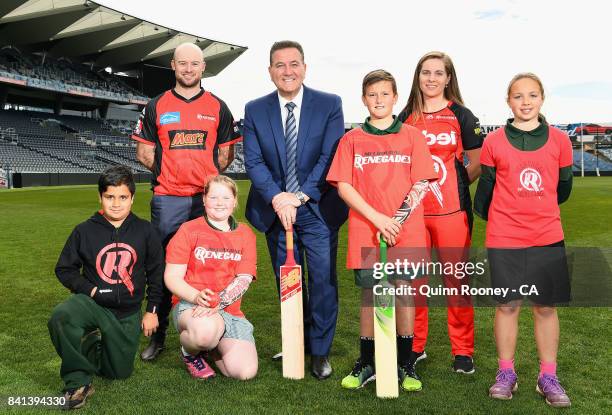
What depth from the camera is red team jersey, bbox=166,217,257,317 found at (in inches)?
146

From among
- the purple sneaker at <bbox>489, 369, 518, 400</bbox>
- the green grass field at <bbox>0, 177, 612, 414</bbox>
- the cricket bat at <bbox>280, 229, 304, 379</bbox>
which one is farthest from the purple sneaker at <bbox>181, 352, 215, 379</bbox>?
the purple sneaker at <bbox>489, 369, 518, 400</bbox>

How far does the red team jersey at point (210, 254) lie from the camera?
3697 mm

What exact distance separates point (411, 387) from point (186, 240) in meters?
1.74

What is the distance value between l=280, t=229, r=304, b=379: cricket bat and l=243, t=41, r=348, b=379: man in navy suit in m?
0.21

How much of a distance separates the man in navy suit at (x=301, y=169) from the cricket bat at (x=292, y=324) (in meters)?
0.21

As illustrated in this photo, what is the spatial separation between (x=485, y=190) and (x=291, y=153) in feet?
4.35

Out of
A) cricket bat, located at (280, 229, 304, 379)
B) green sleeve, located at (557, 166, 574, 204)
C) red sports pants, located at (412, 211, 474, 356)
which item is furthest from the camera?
red sports pants, located at (412, 211, 474, 356)

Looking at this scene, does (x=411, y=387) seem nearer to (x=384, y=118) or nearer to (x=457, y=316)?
(x=457, y=316)

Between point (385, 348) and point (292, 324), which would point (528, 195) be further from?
point (292, 324)

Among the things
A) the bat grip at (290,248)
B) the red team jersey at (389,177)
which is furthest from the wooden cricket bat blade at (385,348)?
the bat grip at (290,248)

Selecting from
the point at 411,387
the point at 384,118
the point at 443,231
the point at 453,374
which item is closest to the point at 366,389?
the point at 411,387

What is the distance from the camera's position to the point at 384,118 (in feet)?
11.4

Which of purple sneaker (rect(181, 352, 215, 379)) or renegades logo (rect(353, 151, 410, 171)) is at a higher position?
renegades logo (rect(353, 151, 410, 171))

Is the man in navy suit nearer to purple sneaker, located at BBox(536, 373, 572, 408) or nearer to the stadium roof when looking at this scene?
purple sneaker, located at BBox(536, 373, 572, 408)
